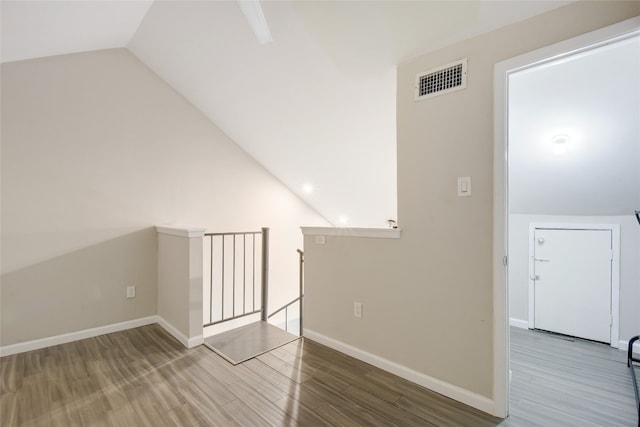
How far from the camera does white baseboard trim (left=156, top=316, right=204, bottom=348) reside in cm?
269

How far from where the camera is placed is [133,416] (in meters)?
1.76

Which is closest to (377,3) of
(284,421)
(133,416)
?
(284,421)

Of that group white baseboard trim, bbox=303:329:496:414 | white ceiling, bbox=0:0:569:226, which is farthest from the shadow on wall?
white baseboard trim, bbox=303:329:496:414

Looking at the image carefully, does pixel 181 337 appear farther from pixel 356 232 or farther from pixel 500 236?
pixel 500 236

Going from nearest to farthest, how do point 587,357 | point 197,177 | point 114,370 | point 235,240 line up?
point 114,370 → point 587,357 → point 197,177 → point 235,240

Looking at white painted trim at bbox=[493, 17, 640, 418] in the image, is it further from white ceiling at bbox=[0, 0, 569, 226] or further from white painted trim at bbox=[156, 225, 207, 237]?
white painted trim at bbox=[156, 225, 207, 237]

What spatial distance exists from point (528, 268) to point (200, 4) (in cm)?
422

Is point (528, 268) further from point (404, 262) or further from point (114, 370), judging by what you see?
point (114, 370)

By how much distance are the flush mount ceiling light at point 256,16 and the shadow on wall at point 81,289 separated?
254 cm

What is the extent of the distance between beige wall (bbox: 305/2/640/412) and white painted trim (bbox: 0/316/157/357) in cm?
242

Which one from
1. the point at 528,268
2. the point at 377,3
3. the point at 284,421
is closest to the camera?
the point at 284,421

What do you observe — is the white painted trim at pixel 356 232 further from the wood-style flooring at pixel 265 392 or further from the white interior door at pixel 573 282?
the white interior door at pixel 573 282

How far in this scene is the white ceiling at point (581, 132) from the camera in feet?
6.78

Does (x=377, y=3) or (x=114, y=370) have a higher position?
(x=377, y=3)
